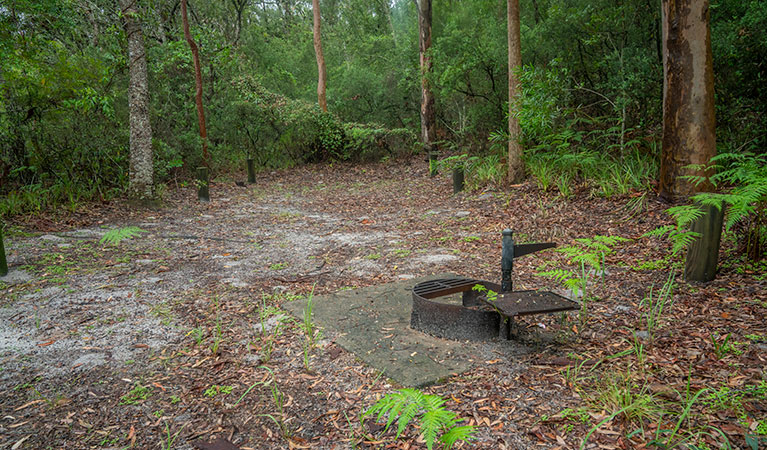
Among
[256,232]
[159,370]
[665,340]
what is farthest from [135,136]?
[665,340]

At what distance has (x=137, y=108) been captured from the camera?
8.28m

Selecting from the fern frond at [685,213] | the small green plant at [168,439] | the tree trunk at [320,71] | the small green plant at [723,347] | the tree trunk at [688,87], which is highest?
the tree trunk at [320,71]

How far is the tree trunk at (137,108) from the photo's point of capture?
26.7 ft

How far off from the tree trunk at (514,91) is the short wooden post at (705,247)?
4541mm

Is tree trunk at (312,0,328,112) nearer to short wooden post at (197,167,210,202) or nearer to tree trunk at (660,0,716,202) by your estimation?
short wooden post at (197,167,210,202)

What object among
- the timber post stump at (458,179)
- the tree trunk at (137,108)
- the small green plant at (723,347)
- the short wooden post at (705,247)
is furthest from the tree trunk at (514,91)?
the tree trunk at (137,108)

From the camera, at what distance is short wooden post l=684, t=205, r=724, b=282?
3596 millimetres

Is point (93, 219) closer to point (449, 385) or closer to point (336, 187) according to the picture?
point (336, 187)

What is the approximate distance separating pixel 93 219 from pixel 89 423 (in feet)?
19.2

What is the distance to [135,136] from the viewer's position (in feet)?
27.6

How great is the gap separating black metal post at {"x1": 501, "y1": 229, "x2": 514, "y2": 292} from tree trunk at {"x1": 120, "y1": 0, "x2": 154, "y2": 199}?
7442 mm

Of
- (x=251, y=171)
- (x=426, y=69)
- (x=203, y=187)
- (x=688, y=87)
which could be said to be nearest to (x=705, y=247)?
(x=688, y=87)

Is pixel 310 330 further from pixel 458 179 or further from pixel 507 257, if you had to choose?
pixel 458 179

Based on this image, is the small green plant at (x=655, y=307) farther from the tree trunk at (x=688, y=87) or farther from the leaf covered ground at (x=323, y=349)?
the tree trunk at (x=688, y=87)
